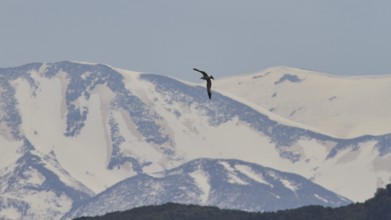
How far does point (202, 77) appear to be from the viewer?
15412 cm
